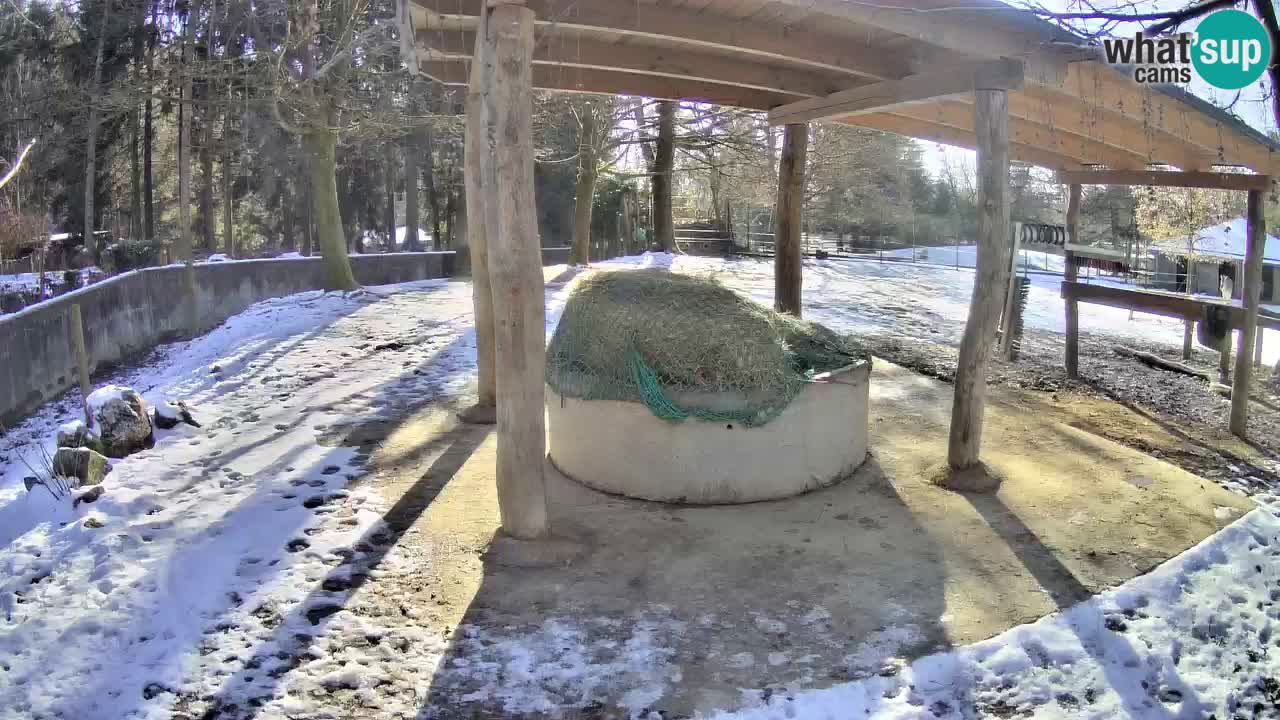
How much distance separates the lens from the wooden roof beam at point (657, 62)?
6816 mm

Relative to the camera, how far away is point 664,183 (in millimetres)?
23391

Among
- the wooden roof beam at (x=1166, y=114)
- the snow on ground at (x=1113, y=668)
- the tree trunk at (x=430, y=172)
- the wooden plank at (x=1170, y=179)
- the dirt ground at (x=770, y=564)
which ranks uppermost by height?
the tree trunk at (x=430, y=172)

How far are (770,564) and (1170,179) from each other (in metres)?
7.45

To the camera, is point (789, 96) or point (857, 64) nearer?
point (857, 64)

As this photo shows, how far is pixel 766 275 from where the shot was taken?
20375 mm

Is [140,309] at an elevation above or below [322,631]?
above

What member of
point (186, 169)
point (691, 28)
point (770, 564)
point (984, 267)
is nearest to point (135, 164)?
point (186, 169)

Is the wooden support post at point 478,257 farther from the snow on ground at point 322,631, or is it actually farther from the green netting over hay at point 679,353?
the snow on ground at point 322,631

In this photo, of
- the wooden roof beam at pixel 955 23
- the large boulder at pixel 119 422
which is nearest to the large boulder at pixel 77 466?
the large boulder at pixel 119 422

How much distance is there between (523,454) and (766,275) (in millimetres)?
15969

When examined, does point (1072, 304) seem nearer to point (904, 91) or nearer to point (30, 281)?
point (904, 91)

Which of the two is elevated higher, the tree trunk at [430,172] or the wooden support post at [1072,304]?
the tree trunk at [430,172]

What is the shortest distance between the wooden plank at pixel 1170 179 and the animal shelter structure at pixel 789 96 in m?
0.03

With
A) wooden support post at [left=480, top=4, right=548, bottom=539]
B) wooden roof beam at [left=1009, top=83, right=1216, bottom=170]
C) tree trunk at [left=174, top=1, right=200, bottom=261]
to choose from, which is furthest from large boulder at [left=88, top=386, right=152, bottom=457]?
tree trunk at [left=174, top=1, right=200, bottom=261]
